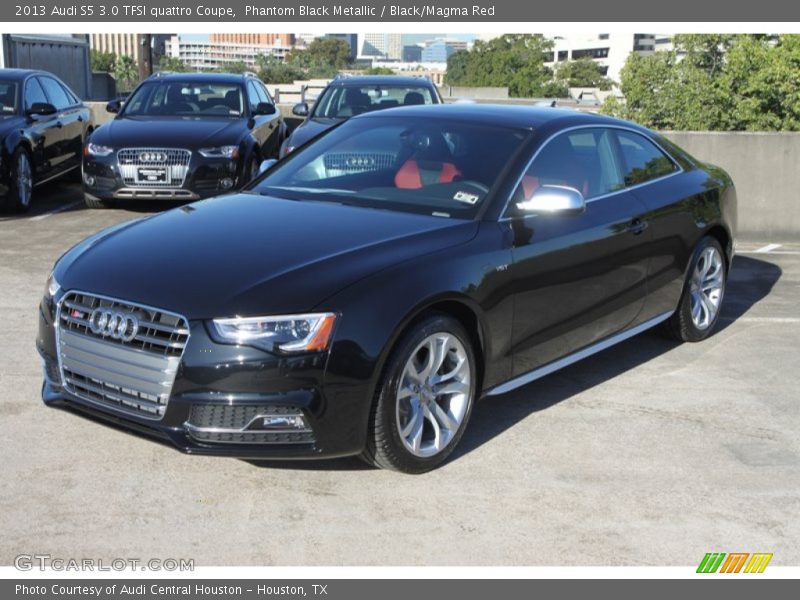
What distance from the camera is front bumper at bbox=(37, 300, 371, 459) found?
4.33 metres

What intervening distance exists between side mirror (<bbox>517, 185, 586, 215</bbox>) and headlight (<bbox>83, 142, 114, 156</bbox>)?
7.41m

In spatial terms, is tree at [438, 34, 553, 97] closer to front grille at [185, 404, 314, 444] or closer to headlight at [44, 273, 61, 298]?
headlight at [44, 273, 61, 298]

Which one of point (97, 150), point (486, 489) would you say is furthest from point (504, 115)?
point (97, 150)

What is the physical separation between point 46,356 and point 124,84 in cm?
13874

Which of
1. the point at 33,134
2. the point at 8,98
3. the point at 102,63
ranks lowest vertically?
the point at 102,63

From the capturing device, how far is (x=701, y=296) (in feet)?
24.2

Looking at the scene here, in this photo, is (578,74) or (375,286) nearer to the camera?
(375,286)

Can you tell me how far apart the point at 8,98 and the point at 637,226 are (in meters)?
8.66

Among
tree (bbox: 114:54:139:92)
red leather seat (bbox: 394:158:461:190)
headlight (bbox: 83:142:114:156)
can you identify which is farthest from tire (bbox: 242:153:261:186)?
tree (bbox: 114:54:139:92)

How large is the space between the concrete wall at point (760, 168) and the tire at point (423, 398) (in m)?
7.27

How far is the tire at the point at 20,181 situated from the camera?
464 inches

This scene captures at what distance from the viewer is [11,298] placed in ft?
26.8

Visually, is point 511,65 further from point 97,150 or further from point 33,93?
point 97,150

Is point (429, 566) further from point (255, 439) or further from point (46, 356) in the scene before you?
point (46, 356)
